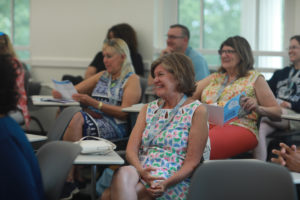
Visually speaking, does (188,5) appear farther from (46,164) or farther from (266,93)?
(46,164)

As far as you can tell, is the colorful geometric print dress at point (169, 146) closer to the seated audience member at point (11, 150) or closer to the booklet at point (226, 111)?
the booklet at point (226, 111)

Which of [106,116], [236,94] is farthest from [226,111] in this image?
[106,116]

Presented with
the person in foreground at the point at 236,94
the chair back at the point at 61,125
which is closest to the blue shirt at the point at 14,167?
the chair back at the point at 61,125

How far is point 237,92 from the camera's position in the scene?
3629mm

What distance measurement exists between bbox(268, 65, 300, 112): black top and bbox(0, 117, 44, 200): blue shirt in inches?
115

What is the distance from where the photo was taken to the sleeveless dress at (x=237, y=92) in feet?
11.7

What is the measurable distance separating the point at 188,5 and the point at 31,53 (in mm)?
2324

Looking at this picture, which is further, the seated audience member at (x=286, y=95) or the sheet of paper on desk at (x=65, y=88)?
the sheet of paper on desk at (x=65, y=88)

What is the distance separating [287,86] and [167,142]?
2.12m

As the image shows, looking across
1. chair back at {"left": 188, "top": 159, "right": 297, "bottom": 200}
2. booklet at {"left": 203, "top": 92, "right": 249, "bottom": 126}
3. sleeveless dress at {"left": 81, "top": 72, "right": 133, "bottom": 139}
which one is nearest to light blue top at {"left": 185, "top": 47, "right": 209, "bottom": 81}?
sleeveless dress at {"left": 81, "top": 72, "right": 133, "bottom": 139}

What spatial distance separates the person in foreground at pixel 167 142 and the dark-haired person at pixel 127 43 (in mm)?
2608

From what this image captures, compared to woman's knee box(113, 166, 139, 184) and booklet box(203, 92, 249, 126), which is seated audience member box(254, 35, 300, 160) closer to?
booklet box(203, 92, 249, 126)

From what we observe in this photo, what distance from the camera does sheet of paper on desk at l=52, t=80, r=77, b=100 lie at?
13.4ft

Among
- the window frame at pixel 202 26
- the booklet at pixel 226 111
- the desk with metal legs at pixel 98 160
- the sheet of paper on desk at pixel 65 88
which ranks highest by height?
the window frame at pixel 202 26
